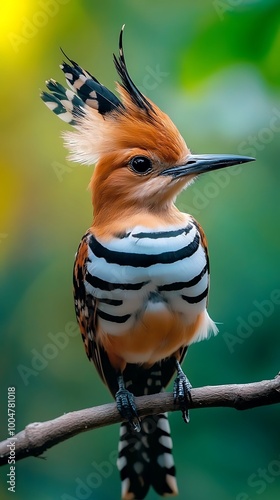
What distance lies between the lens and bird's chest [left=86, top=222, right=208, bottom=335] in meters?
1.18

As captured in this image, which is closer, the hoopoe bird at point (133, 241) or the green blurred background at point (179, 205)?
the hoopoe bird at point (133, 241)

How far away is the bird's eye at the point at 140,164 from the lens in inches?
48.1

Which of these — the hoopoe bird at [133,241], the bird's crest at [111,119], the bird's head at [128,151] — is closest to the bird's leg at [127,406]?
the hoopoe bird at [133,241]

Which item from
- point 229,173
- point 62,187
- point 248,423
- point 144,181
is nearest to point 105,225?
point 144,181

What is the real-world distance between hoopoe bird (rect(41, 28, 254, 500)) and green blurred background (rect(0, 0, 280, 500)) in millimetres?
98

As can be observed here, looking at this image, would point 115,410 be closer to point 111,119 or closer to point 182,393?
point 182,393

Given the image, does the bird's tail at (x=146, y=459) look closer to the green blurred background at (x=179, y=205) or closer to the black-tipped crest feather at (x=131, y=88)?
the green blurred background at (x=179, y=205)

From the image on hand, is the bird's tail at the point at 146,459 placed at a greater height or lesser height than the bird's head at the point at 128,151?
lesser

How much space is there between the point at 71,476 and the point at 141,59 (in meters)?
0.95

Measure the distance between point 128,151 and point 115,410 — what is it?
509 millimetres

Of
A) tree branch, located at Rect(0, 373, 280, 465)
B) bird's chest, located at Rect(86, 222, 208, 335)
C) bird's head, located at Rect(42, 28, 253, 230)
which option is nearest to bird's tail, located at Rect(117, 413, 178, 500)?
tree branch, located at Rect(0, 373, 280, 465)

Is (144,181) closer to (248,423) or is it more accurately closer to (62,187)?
(62,187)

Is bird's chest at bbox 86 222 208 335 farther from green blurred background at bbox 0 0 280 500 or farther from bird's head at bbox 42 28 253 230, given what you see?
green blurred background at bbox 0 0 280 500

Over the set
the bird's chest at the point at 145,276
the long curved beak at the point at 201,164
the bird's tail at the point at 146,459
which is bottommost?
the bird's tail at the point at 146,459
